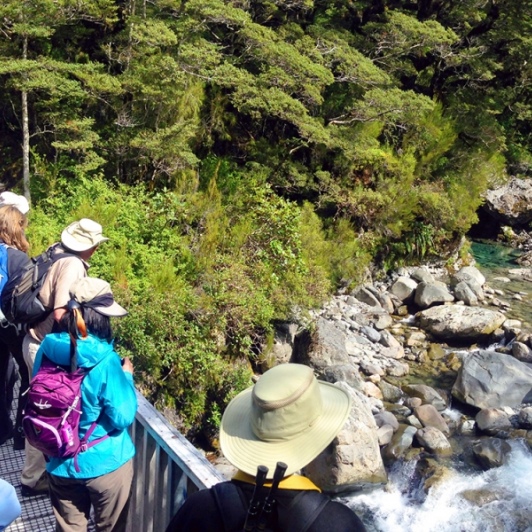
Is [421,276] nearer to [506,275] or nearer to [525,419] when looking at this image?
[506,275]

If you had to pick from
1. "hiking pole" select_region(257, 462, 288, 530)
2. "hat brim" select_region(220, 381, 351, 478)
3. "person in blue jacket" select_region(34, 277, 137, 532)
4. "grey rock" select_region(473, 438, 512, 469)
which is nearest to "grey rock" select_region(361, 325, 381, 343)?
"grey rock" select_region(473, 438, 512, 469)

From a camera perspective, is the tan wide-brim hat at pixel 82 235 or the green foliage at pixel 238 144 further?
the green foliage at pixel 238 144

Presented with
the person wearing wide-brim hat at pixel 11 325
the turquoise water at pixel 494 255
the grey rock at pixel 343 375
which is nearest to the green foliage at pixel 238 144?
the grey rock at pixel 343 375

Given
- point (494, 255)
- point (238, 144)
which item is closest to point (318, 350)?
point (238, 144)

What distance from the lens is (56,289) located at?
2.76 metres

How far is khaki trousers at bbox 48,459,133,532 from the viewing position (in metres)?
2.37

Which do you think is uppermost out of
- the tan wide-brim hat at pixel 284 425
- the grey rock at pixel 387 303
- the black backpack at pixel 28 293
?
the tan wide-brim hat at pixel 284 425

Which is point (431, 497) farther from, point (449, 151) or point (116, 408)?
point (449, 151)

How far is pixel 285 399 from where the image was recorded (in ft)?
4.85

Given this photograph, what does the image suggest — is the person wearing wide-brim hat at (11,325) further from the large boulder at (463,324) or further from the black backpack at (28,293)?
the large boulder at (463,324)

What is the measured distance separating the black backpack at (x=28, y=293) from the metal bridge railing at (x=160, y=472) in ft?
2.37

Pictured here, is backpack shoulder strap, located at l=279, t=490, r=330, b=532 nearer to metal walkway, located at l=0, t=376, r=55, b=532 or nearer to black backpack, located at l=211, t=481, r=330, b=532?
black backpack, located at l=211, t=481, r=330, b=532

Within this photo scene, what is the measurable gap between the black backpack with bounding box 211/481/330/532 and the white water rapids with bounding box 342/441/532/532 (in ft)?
20.2

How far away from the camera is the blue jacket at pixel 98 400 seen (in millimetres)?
2270
